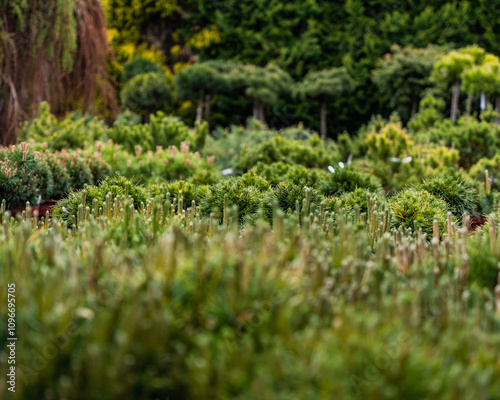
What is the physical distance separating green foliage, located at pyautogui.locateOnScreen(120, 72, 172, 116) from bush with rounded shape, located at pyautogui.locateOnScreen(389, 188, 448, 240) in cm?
871

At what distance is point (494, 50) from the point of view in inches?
485

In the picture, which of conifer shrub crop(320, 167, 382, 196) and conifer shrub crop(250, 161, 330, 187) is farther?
conifer shrub crop(250, 161, 330, 187)

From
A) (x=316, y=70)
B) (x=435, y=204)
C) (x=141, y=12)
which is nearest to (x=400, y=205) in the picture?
(x=435, y=204)

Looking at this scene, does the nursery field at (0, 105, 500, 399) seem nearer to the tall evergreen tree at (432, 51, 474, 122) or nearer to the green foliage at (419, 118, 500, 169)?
the green foliage at (419, 118, 500, 169)

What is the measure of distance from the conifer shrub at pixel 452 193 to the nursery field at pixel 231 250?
17mm

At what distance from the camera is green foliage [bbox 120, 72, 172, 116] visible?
1138 cm

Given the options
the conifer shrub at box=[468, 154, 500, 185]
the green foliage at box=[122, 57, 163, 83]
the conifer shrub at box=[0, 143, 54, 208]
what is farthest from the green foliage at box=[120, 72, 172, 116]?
the conifer shrub at box=[468, 154, 500, 185]

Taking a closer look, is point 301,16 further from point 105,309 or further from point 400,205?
point 105,309

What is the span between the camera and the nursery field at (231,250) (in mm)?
1190

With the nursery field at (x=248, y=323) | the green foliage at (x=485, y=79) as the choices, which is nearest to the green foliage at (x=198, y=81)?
the green foliage at (x=485, y=79)

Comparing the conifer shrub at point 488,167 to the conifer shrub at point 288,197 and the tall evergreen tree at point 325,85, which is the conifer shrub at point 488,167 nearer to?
the conifer shrub at point 288,197

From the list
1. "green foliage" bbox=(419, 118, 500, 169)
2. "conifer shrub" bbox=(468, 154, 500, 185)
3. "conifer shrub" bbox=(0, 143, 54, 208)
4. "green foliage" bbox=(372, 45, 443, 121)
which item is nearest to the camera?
"conifer shrub" bbox=(0, 143, 54, 208)

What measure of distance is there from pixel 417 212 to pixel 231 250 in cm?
230

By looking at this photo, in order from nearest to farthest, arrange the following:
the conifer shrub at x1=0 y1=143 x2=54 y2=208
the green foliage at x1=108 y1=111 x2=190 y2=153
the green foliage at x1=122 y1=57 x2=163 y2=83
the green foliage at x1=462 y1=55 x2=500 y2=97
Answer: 1. the conifer shrub at x1=0 y1=143 x2=54 y2=208
2. the green foliage at x1=108 y1=111 x2=190 y2=153
3. the green foliage at x1=462 y1=55 x2=500 y2=97
4. the green foliage at x1=122 y1=57 x2=163 y2=83
